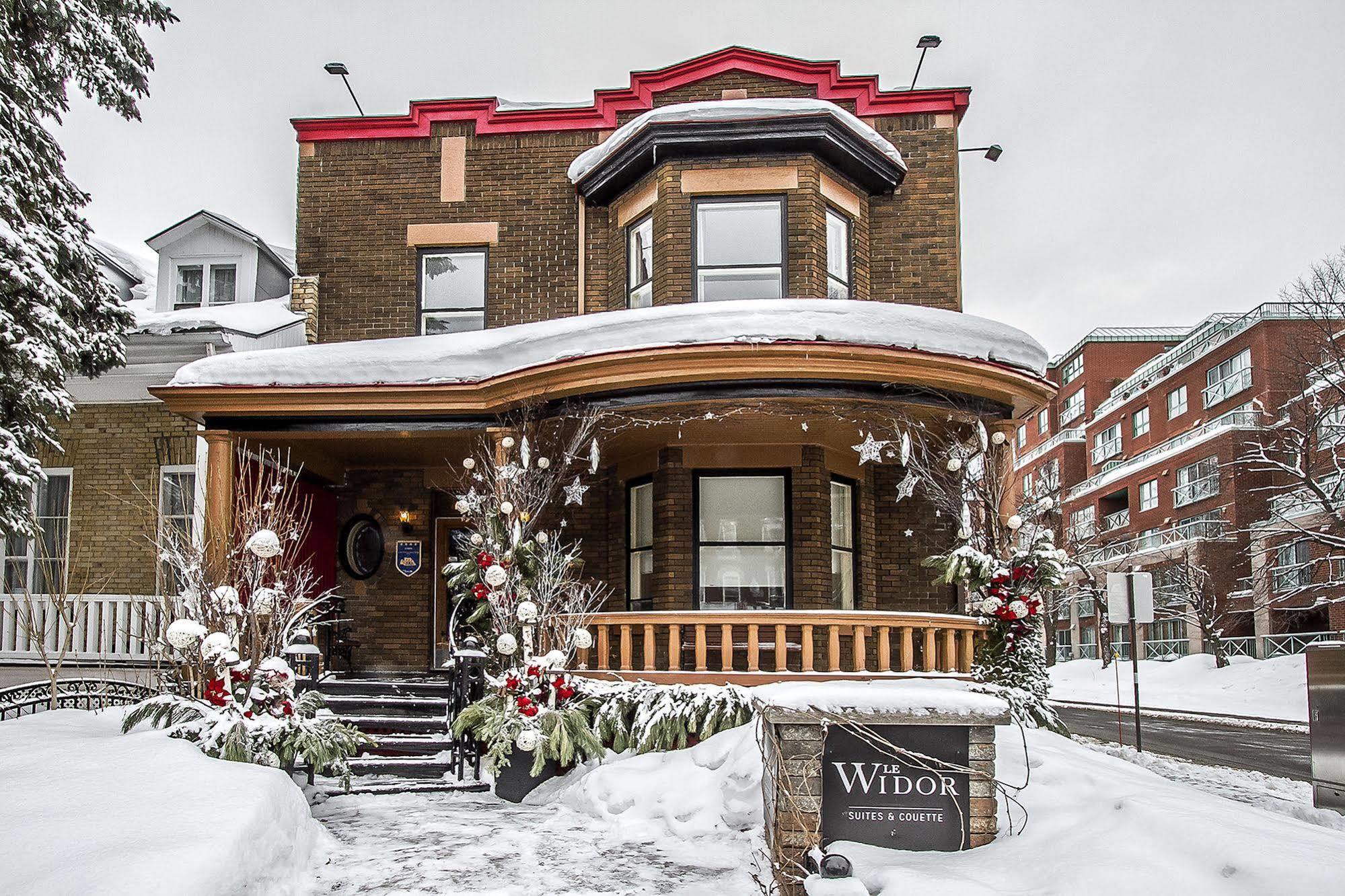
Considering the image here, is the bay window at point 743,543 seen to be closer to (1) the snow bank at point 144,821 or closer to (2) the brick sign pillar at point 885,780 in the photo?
(1) the snow bank at point 144,821

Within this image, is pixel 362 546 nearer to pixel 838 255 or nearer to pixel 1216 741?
pixel 838 255

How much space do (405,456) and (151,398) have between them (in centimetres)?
340

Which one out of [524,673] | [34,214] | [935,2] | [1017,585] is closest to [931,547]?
[1017,585]

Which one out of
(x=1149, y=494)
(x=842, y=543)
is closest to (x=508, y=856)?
(x=842, y=543)

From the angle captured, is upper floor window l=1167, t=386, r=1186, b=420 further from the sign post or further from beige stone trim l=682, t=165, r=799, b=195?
beige stone trim l=682, t=165, r=799, b=195

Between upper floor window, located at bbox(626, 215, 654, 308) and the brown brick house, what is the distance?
1.7 inches

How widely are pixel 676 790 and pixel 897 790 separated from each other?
2.81 metres

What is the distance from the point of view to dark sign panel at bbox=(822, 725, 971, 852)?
5352 mm

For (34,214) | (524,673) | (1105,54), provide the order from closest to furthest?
(524,673)
(34,214)
(1105,54)

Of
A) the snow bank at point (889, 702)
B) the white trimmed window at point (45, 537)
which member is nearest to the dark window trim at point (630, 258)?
the white trimmed window at point (45, 537)

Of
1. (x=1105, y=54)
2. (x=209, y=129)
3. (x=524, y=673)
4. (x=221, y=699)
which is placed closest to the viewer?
(x=221, y=699)

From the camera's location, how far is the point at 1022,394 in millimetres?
10312

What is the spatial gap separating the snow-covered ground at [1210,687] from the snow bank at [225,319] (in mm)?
18330

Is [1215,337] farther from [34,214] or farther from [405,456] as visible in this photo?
[34,214]
